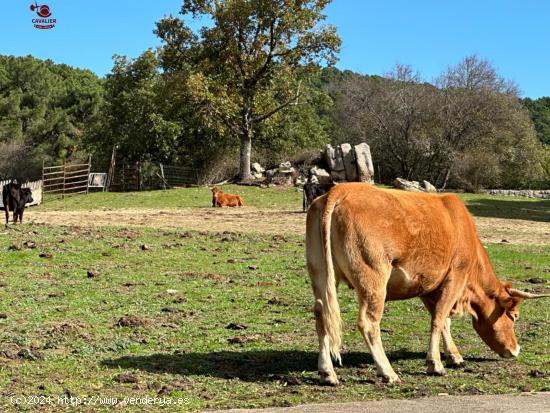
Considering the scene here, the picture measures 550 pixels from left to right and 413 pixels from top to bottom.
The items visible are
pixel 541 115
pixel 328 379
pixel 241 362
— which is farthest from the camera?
pixel 541 115

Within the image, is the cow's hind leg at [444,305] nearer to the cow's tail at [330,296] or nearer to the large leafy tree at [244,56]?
the cow's tail at [330,296]

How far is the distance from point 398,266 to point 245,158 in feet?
125

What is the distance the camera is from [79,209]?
1228 inches

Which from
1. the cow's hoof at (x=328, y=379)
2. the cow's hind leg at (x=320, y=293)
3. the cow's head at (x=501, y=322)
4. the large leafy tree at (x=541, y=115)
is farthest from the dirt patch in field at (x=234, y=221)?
the large leafy tree at (x=541, y=115)

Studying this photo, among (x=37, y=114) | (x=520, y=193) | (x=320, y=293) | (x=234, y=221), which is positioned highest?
(x=37, y=114)

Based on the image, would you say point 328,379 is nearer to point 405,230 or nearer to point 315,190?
point 405,230

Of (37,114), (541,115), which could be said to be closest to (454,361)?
(37,114)

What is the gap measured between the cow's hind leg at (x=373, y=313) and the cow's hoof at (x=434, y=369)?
49 cm

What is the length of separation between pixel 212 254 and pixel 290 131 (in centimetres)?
3658

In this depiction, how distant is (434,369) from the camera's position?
6.95 meters

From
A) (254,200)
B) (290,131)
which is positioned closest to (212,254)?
(254,200)

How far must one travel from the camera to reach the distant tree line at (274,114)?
43.4 meters

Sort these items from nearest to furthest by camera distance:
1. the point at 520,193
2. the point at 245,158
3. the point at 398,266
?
the point at 398,266 < the point at 245,158 < the point at 520,193

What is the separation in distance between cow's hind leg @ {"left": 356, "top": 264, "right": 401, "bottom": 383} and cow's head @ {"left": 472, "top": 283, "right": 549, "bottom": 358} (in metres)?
1.51
